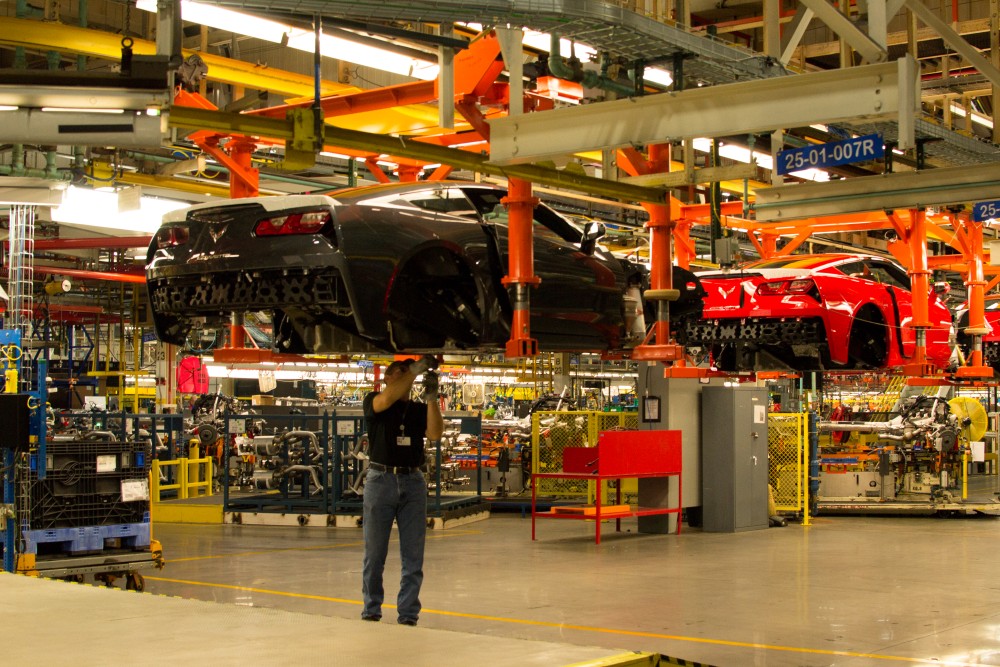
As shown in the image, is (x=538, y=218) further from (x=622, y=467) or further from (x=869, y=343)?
(x=869, y=343)

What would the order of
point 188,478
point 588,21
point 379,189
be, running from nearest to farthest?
point 588,21 → point 379,189 → point 188,478

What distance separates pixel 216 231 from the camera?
635 cm

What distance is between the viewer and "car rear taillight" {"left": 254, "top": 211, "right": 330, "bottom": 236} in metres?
6.16

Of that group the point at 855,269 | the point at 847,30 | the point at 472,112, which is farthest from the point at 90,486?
the point at 855,269

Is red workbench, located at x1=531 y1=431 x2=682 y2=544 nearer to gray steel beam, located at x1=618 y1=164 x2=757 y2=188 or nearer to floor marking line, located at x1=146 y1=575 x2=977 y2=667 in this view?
floor marking line, located at x1=146 y1=575 x2=977 y2=667

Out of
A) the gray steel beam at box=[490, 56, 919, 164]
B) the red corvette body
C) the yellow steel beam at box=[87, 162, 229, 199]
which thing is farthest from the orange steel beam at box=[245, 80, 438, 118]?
the yellow steel beam at box=[87, 162, 229, 199]

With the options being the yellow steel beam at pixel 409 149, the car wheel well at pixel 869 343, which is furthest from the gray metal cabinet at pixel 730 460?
the yellow steel beam at pixel 409 149

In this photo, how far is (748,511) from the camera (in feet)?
43.1

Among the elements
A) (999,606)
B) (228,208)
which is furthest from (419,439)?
(999,606)

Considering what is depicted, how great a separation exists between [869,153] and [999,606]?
3.25 meters

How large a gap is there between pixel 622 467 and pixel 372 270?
6224 mm

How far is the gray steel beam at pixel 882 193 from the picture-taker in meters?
7.64

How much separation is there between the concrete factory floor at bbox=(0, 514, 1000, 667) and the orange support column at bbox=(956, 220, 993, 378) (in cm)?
180

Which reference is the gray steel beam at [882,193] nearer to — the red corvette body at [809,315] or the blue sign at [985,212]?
the red corvette body at [809,315]
